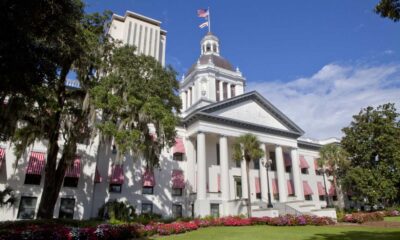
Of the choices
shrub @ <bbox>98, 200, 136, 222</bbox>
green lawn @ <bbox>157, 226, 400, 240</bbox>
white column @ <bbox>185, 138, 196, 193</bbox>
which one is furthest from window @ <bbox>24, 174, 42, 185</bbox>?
white column @ <bbox>185, 138, 196, 193</bbox>

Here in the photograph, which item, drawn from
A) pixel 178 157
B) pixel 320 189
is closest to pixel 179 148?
pixel 178 157

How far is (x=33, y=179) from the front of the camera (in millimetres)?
25078

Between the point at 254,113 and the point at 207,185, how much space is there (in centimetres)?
1193

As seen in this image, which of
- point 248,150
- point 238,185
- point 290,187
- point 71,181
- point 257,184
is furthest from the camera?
point 290,187

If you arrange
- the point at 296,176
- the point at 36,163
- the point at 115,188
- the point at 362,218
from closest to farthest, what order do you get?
1. the point at 36,163
2. the point at 362,218
3. the point at 115,188
4. the point at 296,176

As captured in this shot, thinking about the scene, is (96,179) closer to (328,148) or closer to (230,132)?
(230,132)

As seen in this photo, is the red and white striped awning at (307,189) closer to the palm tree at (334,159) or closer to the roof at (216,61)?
the palm tree at (334,159)

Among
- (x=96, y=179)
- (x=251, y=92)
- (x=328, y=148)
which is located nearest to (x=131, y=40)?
(x=251, y=92)

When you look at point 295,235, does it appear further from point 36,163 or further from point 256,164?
point 256,164

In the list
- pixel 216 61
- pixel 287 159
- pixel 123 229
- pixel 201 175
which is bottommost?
pixel 123 229

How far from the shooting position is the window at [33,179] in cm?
2484

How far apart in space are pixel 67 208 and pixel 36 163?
4860 mm

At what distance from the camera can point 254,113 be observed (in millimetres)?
39438

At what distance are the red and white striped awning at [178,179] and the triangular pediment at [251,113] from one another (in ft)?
22.7
